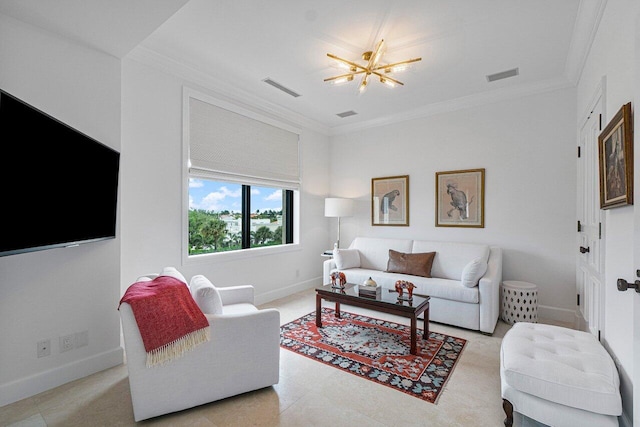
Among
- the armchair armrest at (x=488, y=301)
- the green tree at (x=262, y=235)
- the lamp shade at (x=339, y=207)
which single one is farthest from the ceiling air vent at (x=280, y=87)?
the armchair armrest at (x=488, y=301)

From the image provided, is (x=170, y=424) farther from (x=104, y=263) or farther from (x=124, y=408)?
(x=104, y=263)

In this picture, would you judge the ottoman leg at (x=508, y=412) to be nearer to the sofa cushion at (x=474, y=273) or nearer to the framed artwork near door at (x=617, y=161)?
the framed artwork near door at (x=617, y=161)

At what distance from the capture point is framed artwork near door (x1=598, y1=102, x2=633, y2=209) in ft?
5.27

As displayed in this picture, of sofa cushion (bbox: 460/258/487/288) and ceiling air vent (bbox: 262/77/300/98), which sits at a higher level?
ceiling air vent (bbox: 262/77/300/98)

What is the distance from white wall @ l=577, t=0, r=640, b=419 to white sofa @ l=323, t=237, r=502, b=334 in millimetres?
1120

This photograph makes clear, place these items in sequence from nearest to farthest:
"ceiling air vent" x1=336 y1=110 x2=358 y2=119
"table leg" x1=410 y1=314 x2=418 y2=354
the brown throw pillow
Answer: "table leg" x1=410 y1=314 x2=418 y2=354 → the brown throw pillow → "ceiling air vent" x1=336 y1=110 x2=358 y2=119

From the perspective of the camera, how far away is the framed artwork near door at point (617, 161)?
1605mm

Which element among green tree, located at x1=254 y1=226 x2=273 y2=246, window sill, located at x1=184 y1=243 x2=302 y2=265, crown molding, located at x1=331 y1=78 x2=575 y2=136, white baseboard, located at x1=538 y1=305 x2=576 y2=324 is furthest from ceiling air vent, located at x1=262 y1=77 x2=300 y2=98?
white baseboard, located at x1=538 y1=305 x2=576 y2=324

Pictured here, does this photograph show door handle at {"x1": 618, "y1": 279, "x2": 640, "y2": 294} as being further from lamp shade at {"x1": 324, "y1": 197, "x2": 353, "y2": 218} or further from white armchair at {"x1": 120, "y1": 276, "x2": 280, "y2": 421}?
lamp shade at {"x1": 324, "y1": 197, "x2": 353, "y2": 218}

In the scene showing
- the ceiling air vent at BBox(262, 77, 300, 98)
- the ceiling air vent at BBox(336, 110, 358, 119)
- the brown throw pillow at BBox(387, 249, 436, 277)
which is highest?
the ceiling air vent at BBox(336, 110, 358, 119)

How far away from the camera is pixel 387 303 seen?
9.29ft

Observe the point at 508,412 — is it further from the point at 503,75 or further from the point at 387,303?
the point at 503,75

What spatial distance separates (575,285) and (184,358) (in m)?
4.13

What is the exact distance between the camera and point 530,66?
3.21 m
